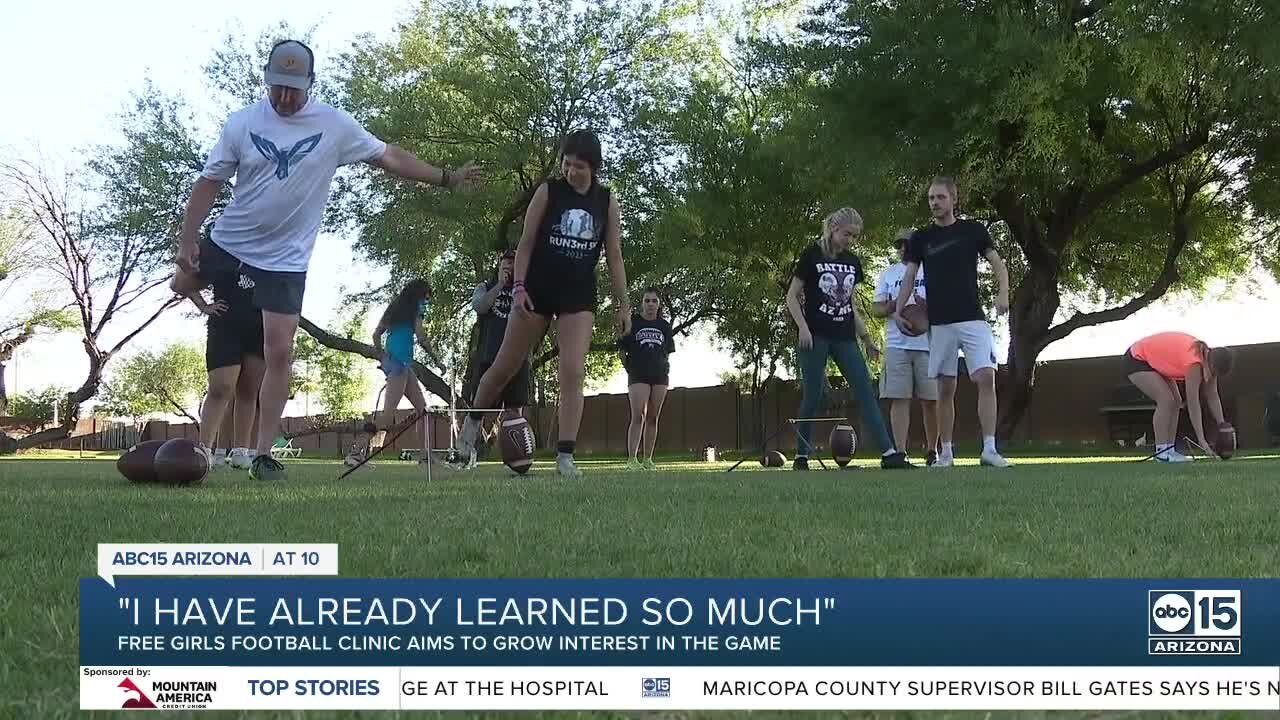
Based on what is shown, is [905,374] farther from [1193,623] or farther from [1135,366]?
[1193,623]

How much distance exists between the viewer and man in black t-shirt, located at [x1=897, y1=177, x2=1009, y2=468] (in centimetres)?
888

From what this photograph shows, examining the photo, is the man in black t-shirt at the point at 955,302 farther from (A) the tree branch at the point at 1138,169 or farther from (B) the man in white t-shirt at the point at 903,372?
(A) the tree branch at the point at 1138,169

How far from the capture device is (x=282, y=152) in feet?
20.9

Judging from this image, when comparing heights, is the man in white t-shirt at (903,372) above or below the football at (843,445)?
above

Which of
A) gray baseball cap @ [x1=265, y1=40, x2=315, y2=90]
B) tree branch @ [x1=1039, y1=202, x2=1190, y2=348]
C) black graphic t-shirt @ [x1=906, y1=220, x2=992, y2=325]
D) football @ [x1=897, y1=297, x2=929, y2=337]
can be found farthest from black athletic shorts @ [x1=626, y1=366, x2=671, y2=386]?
tree branch @ [x1=1039, y1=202, x2=1190, y2=348]

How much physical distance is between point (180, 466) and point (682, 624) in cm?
494

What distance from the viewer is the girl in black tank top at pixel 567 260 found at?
23.9 ft

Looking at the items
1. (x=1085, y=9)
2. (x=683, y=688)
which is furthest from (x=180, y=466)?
(x=1085, y=9)

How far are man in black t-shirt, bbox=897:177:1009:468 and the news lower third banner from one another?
7.16 metres

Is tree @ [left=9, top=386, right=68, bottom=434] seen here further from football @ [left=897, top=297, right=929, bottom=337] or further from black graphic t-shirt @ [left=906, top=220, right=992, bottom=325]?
black graphic t-shirt @ [left=906, top=220, right=992, bottom=325]

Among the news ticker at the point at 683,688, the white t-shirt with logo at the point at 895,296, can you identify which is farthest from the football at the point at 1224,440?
the news ticker at the point at 683,688

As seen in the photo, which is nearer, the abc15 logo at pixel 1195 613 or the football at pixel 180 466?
the abc15 logo at pixel 1195 613

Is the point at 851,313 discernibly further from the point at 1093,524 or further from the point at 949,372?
the point at 1093,524

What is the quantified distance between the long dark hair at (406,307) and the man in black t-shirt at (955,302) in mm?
5801
